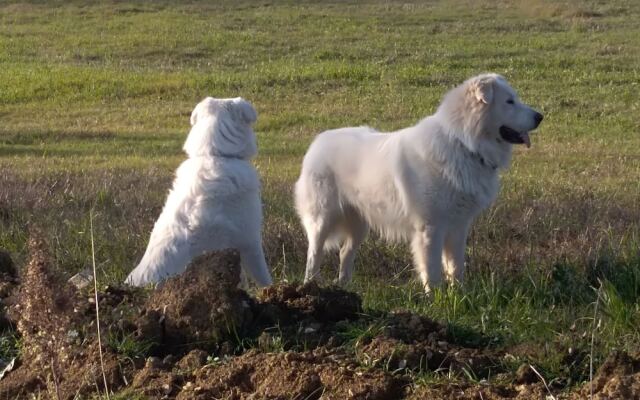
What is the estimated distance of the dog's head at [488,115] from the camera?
800cm

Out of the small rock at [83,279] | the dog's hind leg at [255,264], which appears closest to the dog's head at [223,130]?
the dog's hind leg at [255,264]

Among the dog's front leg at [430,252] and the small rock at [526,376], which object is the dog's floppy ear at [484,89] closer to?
the dog's front leg at [430,252]

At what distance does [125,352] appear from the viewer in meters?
5.39

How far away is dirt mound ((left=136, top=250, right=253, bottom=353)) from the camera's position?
5.36 metres

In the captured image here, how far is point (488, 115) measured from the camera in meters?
8.06

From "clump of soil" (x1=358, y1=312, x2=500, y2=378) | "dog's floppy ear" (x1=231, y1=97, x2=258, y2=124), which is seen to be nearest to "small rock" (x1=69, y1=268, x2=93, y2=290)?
"dog's floppy ear" (x1=231, y1=97, x2=258, y2=124)

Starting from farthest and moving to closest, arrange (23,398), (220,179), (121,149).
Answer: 1. (121,149)
2. (220,179)
3. (23,398)

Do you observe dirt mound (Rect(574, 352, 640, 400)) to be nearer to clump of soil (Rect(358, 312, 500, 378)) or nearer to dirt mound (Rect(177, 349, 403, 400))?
clump of soil (Rect(358, 312, 500, 378))

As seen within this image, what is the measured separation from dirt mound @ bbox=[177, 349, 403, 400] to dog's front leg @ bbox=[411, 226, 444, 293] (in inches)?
113

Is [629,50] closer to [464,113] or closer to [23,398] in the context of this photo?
[464,113]

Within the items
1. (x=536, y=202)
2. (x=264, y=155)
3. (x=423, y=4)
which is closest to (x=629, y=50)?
(x=423, y=4)

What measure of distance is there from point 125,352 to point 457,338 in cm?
158

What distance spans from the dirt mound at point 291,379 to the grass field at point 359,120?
77 cm

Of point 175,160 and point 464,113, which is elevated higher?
point 464,113
